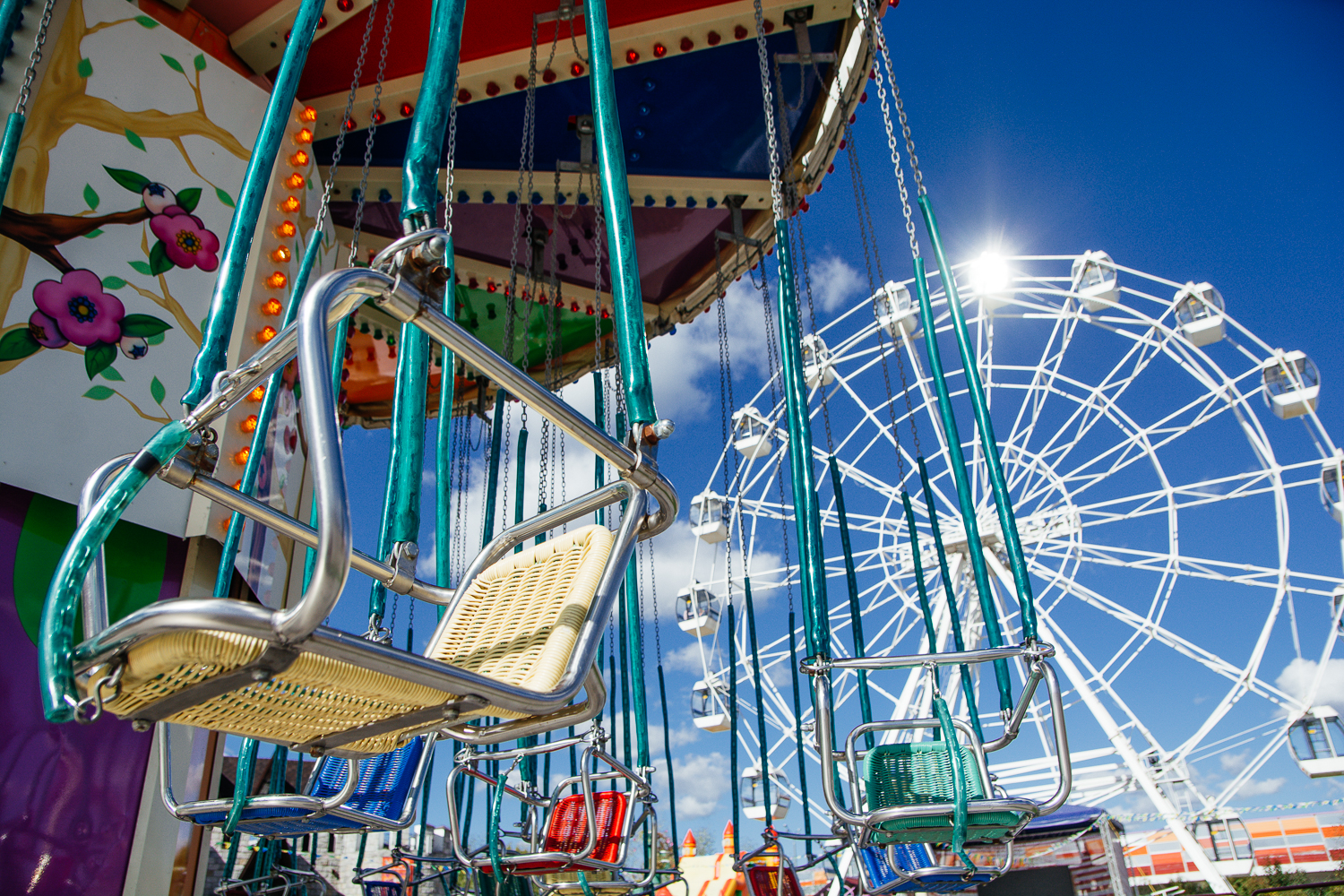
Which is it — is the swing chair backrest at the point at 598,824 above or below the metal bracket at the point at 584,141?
below

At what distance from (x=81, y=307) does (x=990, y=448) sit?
3.31 metres

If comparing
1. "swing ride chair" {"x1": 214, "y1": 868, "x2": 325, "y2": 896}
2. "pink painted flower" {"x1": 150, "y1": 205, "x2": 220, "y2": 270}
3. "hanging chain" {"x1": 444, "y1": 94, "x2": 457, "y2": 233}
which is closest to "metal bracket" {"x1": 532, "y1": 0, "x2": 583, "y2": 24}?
"hanging chain" {"x1": 444, "y1": 94, "x2": 457, "y2": 233}

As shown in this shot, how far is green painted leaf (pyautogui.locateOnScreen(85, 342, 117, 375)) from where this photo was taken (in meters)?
3.43

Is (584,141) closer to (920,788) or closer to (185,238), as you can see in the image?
(185,238)

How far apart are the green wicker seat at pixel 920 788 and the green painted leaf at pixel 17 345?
322 cm

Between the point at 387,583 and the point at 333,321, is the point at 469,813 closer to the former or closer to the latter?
the point at 387,583

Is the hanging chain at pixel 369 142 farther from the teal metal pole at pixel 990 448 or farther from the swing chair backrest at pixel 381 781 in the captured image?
the teal metal pole at pixel 990 448

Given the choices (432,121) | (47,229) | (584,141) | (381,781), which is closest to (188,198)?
(47,229)

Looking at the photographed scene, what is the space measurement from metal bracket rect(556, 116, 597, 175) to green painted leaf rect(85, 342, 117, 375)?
8.46ft

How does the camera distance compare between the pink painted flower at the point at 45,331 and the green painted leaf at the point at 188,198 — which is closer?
the pink painted flower at the point at 45,331

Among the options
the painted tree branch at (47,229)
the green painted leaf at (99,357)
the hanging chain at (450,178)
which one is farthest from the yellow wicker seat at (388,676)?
the painted tree branch at (47,229)

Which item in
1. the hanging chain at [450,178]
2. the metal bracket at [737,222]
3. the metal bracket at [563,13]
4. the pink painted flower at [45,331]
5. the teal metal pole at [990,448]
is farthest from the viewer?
the metal bracket at [737,222]

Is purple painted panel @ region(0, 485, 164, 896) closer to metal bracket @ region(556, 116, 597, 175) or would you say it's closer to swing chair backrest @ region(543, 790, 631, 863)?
swing chair backrest @ region(543, 790, 631, 863)

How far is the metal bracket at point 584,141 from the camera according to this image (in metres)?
5.02
